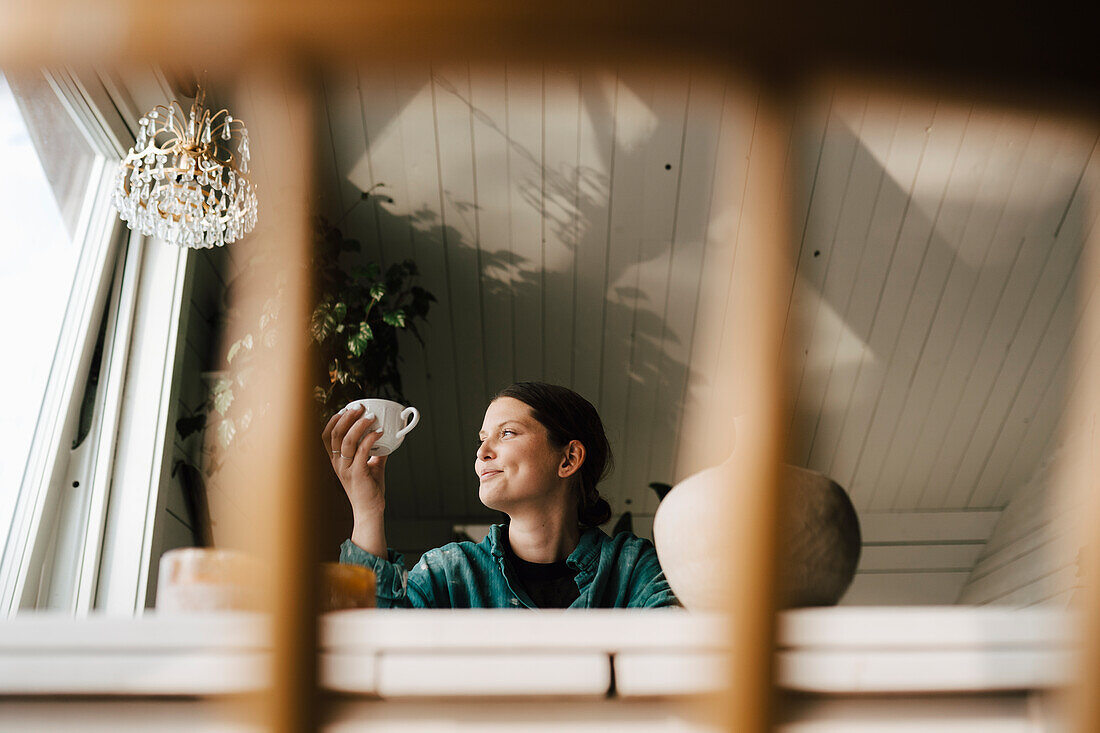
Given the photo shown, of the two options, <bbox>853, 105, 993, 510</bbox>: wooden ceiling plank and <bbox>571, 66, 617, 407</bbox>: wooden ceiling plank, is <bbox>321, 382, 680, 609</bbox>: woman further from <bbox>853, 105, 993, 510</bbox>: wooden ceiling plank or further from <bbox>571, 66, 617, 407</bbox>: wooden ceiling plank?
<bbox>853, 105, 993, 510</bbox>: wooden ceiling plank

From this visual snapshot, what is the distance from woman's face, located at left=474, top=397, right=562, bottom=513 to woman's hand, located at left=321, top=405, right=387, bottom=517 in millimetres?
162

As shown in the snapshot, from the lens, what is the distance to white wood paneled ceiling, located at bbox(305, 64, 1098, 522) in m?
2.70

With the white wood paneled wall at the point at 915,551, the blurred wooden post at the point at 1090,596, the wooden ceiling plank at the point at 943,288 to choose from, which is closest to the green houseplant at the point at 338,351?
the wooden ceiling plank at the point at 943,288

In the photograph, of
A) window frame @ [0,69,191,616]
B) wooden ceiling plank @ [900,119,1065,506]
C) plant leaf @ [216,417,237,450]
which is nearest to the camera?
window frame @ [0,69,191,616]

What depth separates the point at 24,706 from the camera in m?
0.54

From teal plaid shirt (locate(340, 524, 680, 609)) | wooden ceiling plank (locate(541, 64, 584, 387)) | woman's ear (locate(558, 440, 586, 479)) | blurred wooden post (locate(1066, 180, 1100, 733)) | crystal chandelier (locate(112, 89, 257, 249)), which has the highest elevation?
wooden ceiling plank (locate(541, 64, 584, 387))

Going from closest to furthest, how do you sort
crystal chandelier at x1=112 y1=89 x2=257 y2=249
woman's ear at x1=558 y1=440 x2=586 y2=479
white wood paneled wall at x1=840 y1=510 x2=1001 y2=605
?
woman's ear at x1=558 y1=440 x2=586 y2=479, crystal chandelier at x1=112 y1=89 x2=257 y2=249, white wood paneled wall at x1=840 y1=510 x2=1001 y2=605

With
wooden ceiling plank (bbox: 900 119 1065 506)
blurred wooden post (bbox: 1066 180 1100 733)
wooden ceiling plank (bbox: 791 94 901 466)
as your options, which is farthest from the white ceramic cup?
wooden ceiling plank (bbox: 900 119 1065 506)

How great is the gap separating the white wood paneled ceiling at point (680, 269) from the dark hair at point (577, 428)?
1.01m

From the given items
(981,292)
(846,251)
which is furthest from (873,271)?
(981,292)

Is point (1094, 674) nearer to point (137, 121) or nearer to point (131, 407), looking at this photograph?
point (131, 407)

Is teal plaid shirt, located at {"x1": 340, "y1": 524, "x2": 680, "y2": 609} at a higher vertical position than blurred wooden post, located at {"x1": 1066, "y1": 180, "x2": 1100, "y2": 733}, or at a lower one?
higher

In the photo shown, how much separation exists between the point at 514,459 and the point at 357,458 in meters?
0.26

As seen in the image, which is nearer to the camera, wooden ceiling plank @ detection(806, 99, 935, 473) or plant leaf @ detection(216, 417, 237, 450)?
plant leaf @ detection(216, 417, 237, 450)
